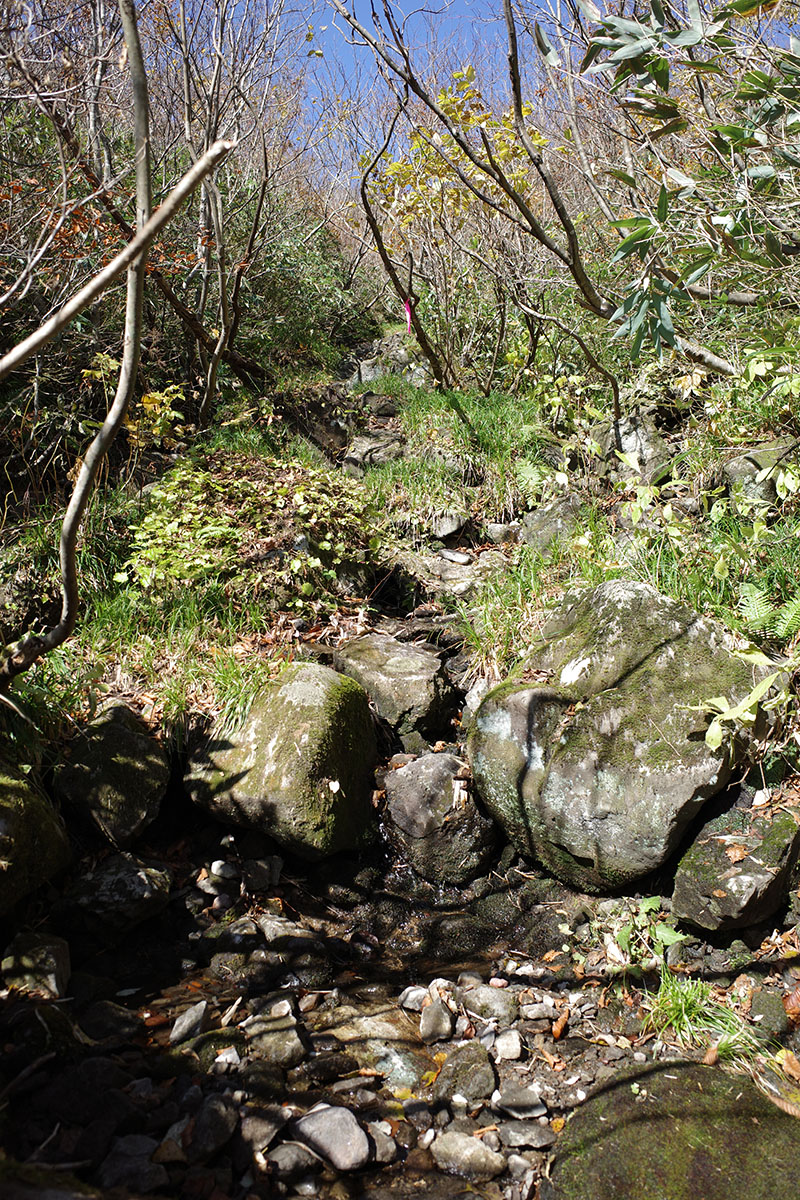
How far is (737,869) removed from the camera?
319cm

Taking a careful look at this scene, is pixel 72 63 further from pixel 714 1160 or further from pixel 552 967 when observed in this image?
pixel 714 1160

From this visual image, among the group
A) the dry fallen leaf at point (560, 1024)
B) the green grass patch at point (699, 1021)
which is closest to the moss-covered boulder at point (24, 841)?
the dry fallen leaf at point (560, 1024)

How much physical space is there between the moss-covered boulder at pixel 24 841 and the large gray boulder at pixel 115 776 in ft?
0.76

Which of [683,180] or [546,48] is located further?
[546,48]

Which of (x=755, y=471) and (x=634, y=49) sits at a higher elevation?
(x=634, y=49)

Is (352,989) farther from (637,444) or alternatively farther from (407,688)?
(637,444)

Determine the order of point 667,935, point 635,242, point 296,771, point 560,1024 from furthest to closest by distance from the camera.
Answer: point 296,771
point 667,935
point 560,1024
point 635,242

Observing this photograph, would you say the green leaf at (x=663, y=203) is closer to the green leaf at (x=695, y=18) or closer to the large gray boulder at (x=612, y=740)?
the green leaf at (x=695, y=18)

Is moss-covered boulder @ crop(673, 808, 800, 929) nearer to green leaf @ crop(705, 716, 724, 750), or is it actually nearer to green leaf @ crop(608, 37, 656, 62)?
green leaf @ crop(705, 716, 724, 750)

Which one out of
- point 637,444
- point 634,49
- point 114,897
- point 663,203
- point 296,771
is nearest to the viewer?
point 634,49

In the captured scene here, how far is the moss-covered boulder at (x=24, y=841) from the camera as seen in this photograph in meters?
3.06

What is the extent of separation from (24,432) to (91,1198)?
5.28m

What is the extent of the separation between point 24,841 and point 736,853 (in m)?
3.02

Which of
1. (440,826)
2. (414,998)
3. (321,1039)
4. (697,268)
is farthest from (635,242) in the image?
(321,1039)
